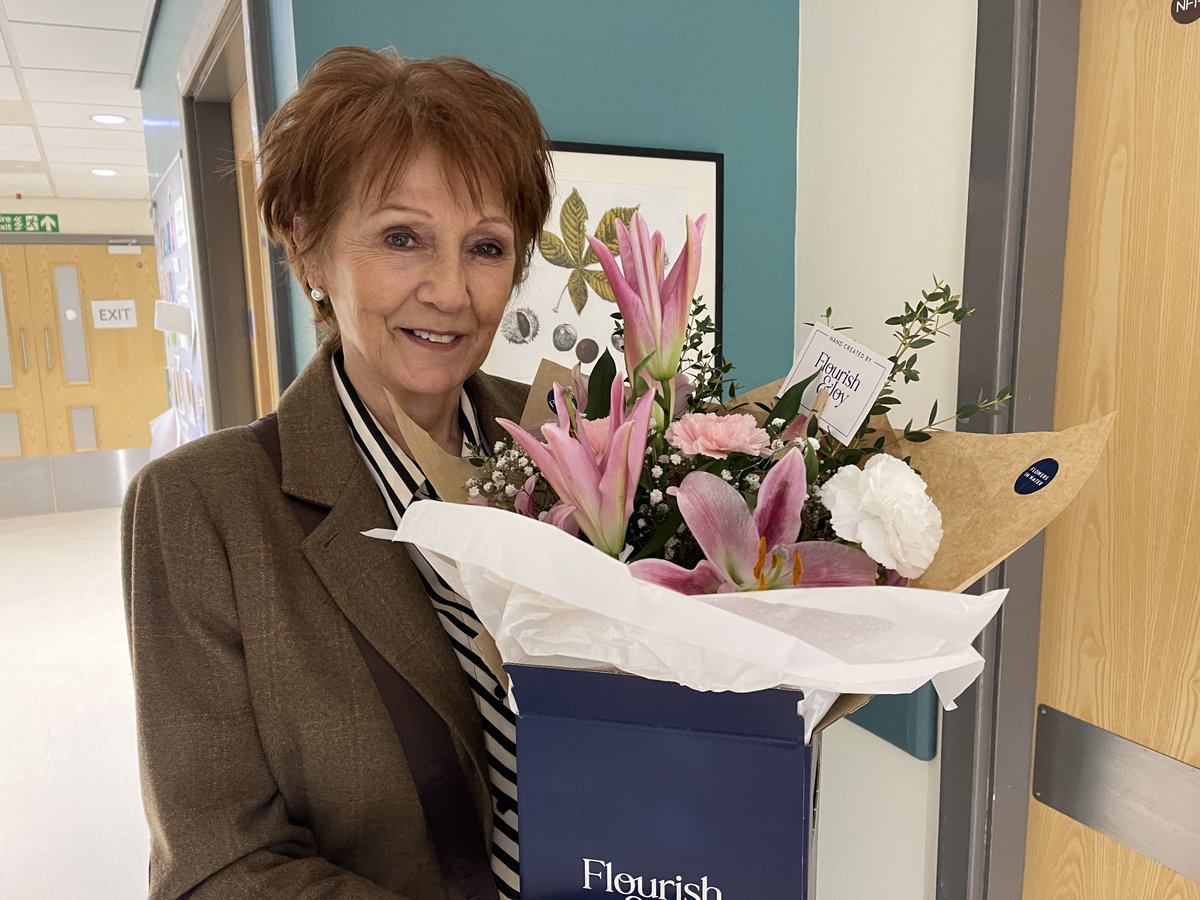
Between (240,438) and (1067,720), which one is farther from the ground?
(240,438)

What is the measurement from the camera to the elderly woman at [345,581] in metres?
0.82

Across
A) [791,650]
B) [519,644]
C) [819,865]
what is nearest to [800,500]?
[791,650]

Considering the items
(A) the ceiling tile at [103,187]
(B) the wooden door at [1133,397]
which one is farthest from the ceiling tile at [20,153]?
(B) the wooden door at [1133,397]

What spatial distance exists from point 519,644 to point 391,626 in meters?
0.35

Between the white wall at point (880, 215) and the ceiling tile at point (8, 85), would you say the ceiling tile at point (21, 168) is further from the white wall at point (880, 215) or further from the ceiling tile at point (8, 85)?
the white wall at point (880, 215)

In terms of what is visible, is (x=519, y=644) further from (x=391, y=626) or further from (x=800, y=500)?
(x=391, y=626)

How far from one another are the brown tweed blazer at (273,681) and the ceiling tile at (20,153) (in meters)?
6.31

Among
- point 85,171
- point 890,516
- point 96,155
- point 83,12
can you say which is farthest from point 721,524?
point 85,171

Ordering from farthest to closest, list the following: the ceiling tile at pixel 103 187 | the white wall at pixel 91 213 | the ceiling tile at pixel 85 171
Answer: the white wall at pixel 91 213 → the ceiling tile at pixel 103 187 → the ceiling tile at pixel 85 171

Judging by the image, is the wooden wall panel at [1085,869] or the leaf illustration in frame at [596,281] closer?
the wooden wall panel at [1085,869]

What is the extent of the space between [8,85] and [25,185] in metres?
3.59

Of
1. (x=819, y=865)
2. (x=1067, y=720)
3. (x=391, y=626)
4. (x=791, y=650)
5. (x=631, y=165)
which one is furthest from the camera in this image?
(x=819, y=865)

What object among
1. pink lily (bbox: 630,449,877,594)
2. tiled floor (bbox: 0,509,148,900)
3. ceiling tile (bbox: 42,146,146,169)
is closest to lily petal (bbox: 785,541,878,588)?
pink lily (bbox: 630,449,877,594)

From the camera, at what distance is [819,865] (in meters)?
1.83
